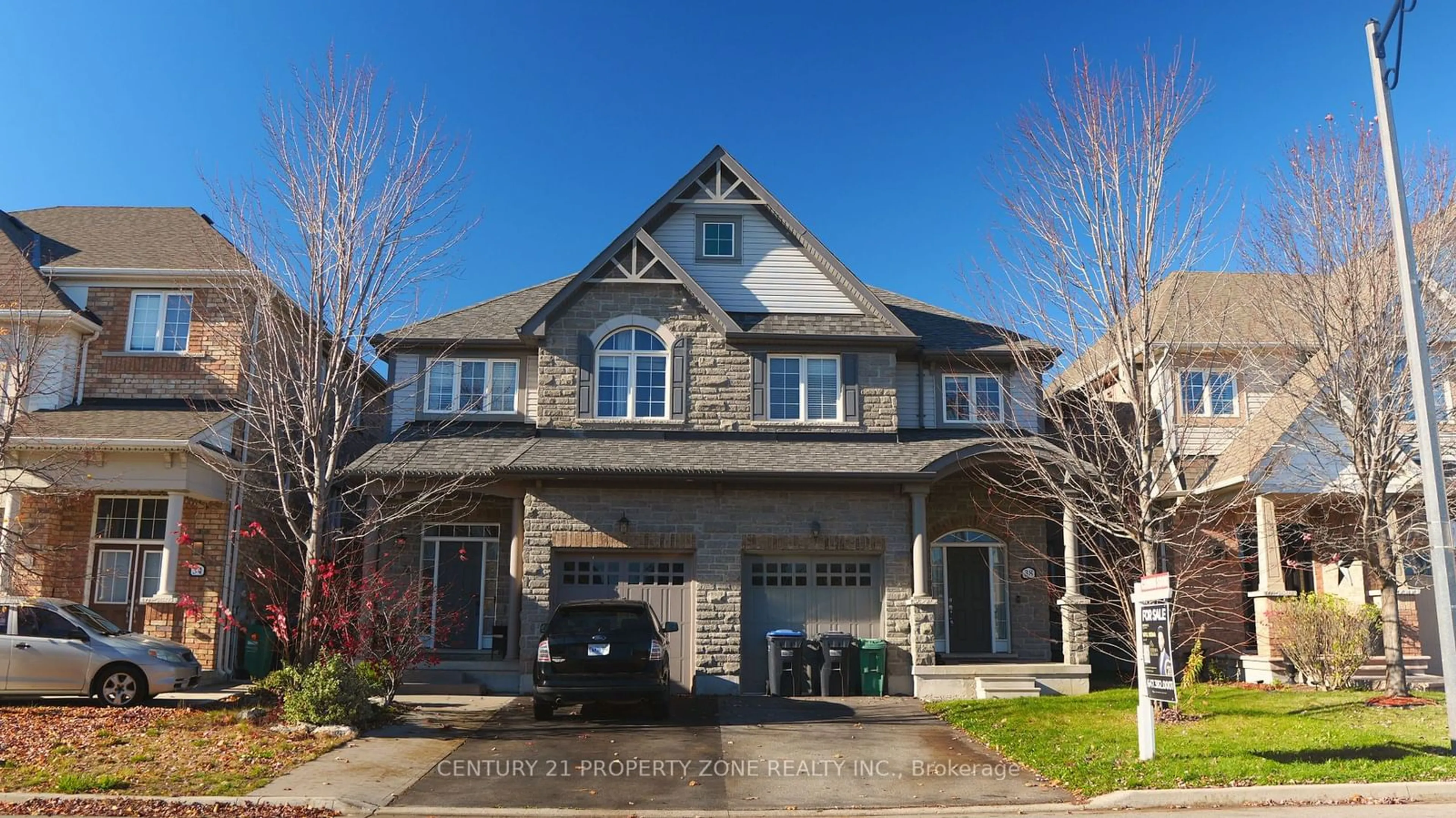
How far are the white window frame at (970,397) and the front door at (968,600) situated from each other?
2346 millimetres

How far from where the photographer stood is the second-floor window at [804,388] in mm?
18672

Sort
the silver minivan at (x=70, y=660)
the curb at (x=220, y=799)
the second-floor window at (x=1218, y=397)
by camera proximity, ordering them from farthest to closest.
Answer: the second-floor window at (x=1218, y=397) < the silver minivan at (x=70, y=660) < the curb at (x=220, y=799)

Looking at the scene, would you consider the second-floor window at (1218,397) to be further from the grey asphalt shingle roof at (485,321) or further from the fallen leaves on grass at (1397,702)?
the grey asphalt shingle roof at (485,321)

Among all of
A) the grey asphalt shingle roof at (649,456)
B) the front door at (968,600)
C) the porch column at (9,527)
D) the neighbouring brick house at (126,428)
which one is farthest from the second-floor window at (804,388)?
the porch column at (9,527)

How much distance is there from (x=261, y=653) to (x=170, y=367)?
18.3 ft

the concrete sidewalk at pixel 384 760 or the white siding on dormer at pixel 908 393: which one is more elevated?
the white siding on dormer at pixel 908 393

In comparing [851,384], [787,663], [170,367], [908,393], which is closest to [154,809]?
[787,663]

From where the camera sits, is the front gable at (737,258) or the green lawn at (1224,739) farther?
the front gable at (737,258)

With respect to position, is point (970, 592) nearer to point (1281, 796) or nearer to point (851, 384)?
point (851, 384)

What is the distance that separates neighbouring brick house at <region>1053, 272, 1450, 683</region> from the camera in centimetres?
1598

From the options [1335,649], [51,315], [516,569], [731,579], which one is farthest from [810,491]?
[51,315]

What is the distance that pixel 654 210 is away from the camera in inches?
758

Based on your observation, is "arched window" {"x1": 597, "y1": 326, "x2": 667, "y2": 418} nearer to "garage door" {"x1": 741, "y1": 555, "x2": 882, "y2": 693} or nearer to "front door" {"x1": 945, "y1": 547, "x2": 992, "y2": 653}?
"garage door" {"x1": 741, "y1": 555, "x2": 882, "y2": 693}

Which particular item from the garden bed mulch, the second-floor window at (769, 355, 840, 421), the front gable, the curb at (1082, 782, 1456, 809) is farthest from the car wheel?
the curb at (1082, 782, 1456, 809)
